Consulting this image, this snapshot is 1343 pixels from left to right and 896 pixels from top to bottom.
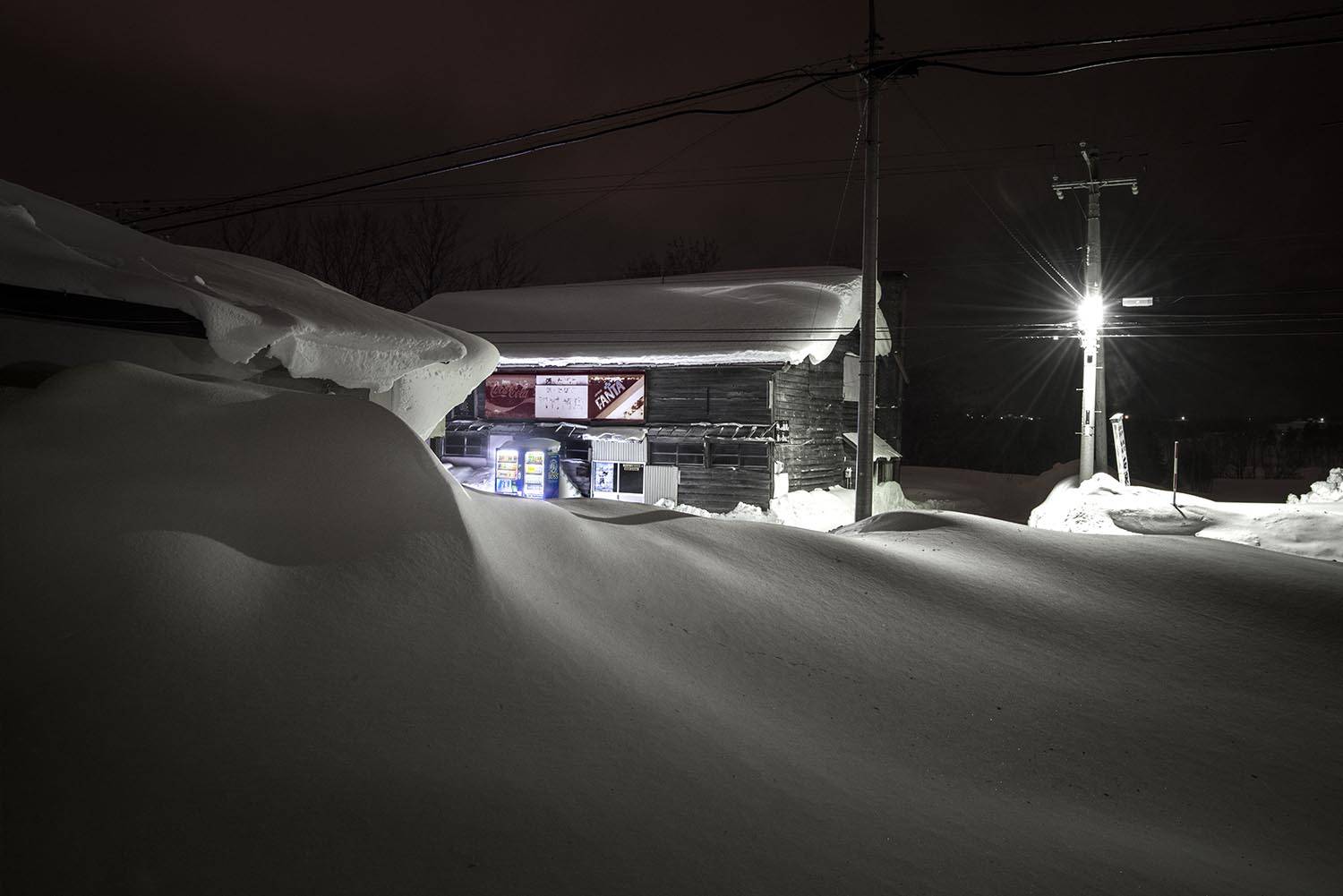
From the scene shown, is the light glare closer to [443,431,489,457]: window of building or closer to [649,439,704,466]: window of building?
[649,439,704,466]: window of building

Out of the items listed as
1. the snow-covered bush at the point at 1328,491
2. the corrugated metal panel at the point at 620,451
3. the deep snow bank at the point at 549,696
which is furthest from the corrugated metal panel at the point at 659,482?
the snow-covered bush at the point at 1328,491

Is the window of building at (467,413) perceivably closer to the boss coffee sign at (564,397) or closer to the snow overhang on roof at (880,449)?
the boss coffee sign at (564,397)

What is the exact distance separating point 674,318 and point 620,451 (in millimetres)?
5323

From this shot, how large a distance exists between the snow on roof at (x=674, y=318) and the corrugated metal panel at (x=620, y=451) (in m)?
2.84

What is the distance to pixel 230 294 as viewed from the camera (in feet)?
25.2

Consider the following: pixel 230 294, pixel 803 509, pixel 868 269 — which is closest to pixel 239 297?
pixel 230 294

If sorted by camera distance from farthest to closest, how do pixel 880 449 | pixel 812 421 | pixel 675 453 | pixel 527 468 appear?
pixel 880 449 → pixel 812 421 → pixel 527 468 → pixel 675 453

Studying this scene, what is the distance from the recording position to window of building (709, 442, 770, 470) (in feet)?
75.4

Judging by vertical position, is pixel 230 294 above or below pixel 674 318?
below

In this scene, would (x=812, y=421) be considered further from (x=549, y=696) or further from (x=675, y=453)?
(x=549, y=696)

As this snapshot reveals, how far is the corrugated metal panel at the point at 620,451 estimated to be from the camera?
80.2ft

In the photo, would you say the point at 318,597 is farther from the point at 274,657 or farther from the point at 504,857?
the point at 504,857

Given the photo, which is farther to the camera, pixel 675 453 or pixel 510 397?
pixel 510 397

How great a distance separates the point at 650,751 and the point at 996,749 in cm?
246
